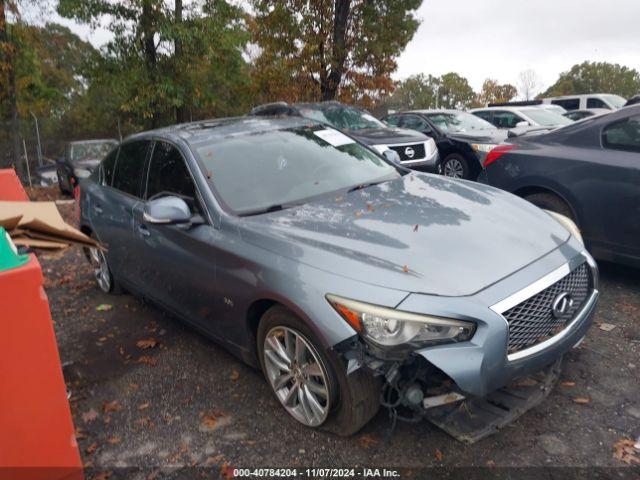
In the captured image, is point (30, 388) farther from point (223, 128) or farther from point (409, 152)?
point (409, 152)

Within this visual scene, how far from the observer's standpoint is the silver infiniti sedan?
2467 millimetres

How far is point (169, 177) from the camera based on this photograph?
393cm

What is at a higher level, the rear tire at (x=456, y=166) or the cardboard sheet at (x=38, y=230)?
the cardboard sheet at (x=38, y=230)

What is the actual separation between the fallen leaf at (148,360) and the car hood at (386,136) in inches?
188

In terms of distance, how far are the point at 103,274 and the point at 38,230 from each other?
3.15 metres

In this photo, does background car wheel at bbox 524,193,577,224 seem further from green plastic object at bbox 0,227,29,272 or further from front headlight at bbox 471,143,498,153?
green plastic object at bbox 0,227,29,272

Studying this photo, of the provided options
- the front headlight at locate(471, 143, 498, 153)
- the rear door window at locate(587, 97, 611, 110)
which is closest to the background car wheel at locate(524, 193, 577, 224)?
the front headlight at locate(471, 143, 498, 153)

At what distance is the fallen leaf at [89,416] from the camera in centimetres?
330

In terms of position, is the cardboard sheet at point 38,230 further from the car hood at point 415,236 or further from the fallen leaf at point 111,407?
the fallen leaf at point 111,407

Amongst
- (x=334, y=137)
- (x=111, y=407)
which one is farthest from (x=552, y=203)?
(x=111, y=407)

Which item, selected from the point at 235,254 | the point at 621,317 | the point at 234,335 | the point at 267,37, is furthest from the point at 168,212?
the point at 267,37

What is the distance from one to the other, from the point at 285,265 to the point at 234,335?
75 cm

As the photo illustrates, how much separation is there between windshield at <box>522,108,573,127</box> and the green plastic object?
1114cm

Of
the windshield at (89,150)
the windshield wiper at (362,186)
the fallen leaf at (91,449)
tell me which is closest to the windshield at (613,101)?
the windshield at (89,150)
